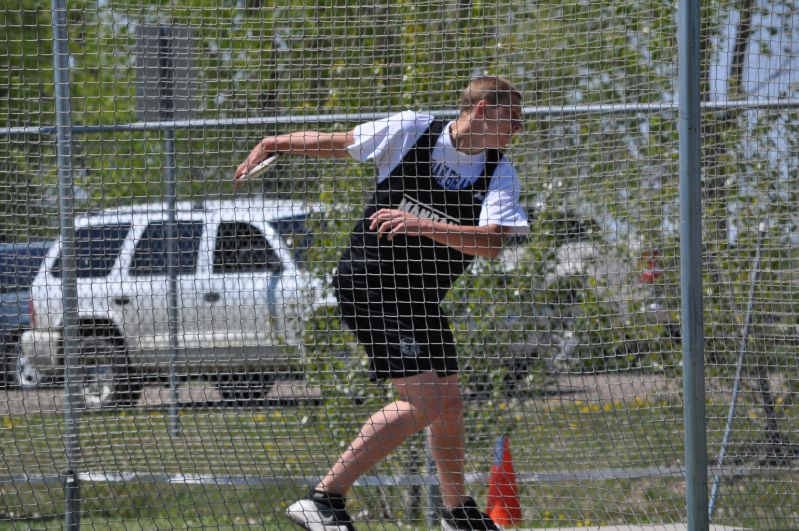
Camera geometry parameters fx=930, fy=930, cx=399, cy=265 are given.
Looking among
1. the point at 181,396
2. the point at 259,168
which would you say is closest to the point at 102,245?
the point at 181,396

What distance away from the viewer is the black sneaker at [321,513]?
143 inches

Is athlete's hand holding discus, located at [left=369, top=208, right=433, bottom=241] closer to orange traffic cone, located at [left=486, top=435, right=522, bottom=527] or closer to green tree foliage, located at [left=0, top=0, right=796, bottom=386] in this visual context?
green tree foliage, located at [left=0, top=0, right=796, bottom=386]

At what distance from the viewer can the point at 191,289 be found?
4.97 meters

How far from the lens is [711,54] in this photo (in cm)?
445

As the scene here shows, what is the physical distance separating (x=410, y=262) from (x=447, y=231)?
1.07ft

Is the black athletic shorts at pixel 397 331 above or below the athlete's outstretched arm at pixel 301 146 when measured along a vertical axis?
below

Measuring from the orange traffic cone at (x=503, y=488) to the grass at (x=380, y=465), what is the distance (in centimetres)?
14

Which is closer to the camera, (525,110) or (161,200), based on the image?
(525,110)

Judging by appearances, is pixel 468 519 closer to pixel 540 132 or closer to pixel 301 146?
pixel 301 146

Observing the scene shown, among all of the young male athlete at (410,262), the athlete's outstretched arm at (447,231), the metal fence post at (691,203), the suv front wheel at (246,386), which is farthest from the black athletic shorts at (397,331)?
the metal fence post at (691,203)

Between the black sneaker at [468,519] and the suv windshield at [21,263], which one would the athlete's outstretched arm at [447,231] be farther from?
the suv windshield at [21,263]

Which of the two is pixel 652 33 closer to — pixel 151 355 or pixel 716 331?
pixel 716 331

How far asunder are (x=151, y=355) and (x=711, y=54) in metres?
3.13

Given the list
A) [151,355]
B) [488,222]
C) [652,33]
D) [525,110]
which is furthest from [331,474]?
[652,33]
